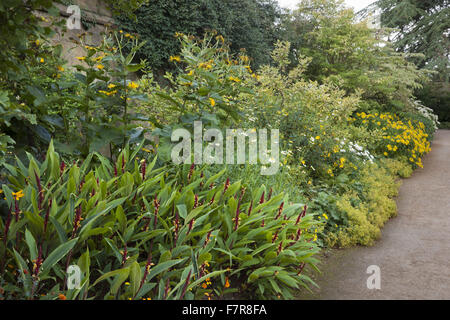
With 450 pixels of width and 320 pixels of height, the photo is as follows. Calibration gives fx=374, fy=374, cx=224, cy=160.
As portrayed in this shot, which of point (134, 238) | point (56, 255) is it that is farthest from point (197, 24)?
point (56, 255)

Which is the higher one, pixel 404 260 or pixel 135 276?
pixel 135 276

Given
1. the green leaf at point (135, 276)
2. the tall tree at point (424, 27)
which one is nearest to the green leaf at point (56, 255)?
the green leaf at point (135, 276)

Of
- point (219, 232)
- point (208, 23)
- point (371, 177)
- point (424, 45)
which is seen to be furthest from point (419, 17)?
point (219, 232)

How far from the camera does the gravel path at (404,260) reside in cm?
297

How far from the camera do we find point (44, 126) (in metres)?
2.88

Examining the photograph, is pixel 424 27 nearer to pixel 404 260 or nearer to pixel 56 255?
pixel 404 260

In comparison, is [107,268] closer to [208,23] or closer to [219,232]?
[219,232]

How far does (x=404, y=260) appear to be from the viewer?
365cm

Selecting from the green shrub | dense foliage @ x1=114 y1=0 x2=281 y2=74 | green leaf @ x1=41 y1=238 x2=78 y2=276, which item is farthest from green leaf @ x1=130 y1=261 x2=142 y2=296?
dense foliage @ x1=114 y1=0 x2=281 y2=74

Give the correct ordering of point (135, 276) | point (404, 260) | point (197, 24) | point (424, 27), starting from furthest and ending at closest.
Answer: point (424, 27), point (197, 24), point (404, 260), point (135, 276)

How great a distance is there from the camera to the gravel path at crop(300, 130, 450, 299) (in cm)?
297

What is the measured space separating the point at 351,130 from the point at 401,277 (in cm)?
508

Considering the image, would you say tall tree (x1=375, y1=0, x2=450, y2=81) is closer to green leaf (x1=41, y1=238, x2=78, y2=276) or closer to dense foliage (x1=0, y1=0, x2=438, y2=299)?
dense foliage (x1=0, y1=0, x2=438, y2=299)

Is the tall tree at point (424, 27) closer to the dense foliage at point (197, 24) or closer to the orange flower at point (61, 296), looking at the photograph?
the dense foliage at point (197, 24)
